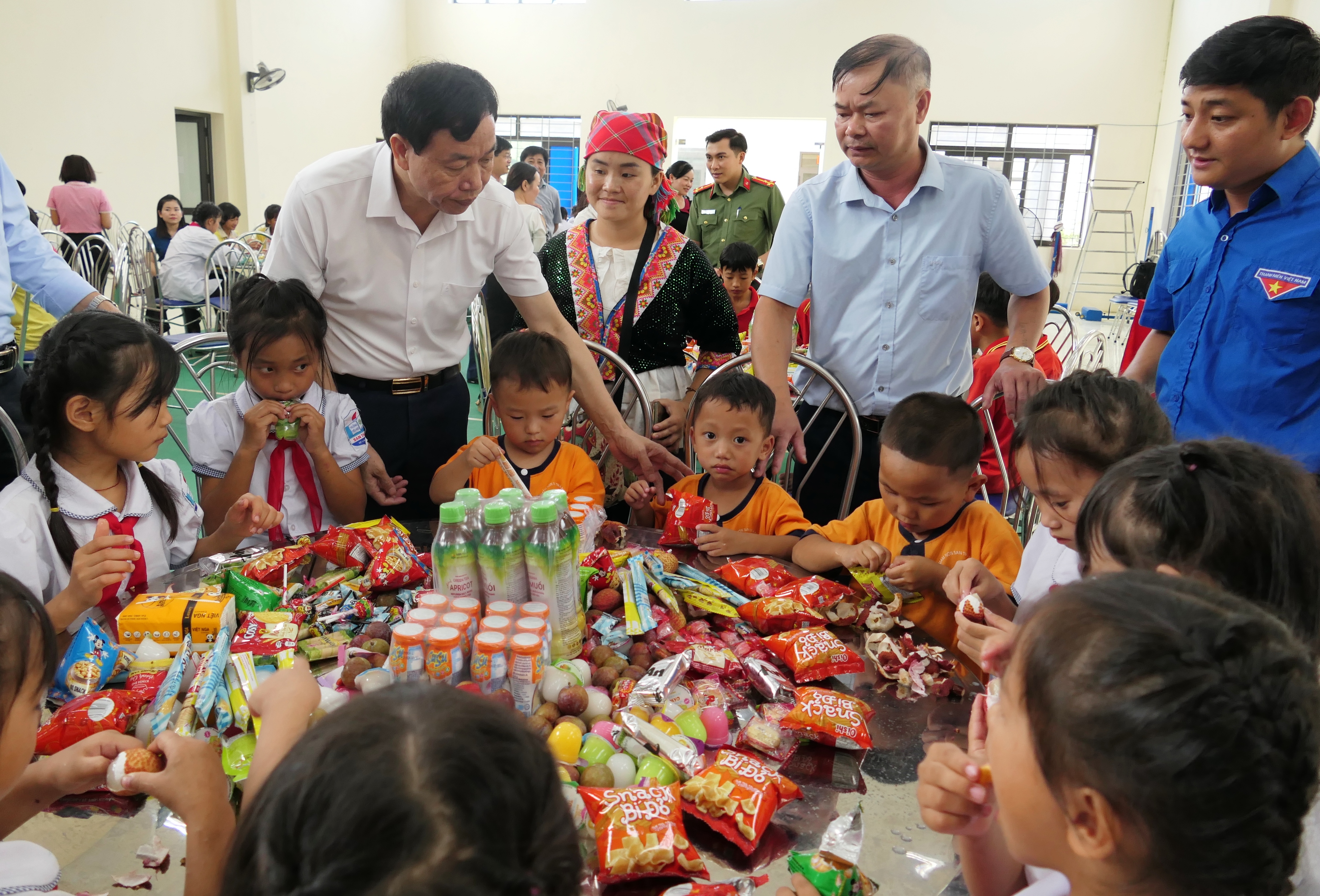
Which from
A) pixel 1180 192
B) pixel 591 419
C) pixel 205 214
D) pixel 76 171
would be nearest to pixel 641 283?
pixel 591 419

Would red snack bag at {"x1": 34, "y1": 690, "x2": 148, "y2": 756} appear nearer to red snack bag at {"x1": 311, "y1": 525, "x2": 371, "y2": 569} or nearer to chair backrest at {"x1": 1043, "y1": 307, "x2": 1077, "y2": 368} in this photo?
red snack bag at {"x1": 311, "y1": 525, "x2": 371, "y2": 569}

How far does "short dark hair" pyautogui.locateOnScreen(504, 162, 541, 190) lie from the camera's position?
22.8 ft

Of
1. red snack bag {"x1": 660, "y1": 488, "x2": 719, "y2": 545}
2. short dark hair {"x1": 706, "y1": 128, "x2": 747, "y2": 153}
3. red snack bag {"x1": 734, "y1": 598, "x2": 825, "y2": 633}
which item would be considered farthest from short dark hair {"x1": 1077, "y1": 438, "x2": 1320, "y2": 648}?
short dark hair {"x1": 706, "y1": 128, "x2": 747, "y2": 153}

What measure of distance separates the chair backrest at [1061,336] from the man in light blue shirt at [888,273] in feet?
1.23

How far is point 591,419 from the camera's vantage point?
2455mm

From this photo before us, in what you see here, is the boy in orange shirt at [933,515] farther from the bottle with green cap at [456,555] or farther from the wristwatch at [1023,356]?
the bottle with green cap at [456,555]

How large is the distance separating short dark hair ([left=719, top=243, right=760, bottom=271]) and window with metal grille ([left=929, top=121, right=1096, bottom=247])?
10.4 metres

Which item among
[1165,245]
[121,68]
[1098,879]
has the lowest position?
[1098,879]

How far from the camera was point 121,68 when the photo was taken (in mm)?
9320

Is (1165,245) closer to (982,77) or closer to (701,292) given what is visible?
(701,292)

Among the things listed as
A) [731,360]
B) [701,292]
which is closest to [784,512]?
[731,360]

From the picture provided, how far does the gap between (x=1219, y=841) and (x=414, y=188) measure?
Answer: 1.99m

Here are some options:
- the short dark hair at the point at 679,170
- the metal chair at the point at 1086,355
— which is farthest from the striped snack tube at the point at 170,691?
the short dark hair at the point at 679,170

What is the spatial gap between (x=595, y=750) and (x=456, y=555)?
41 cm
